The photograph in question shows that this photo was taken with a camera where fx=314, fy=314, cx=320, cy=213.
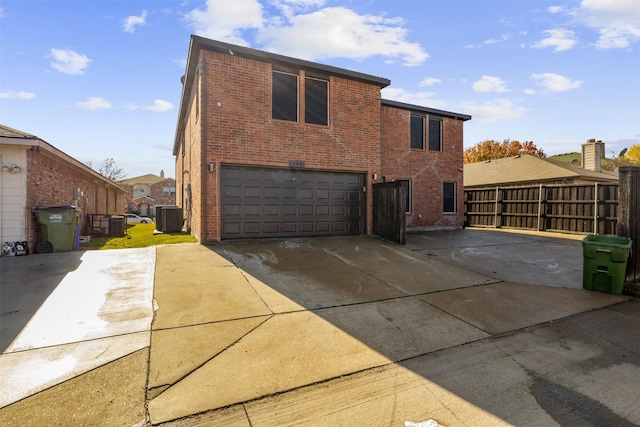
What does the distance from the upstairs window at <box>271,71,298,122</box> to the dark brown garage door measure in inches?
69.9

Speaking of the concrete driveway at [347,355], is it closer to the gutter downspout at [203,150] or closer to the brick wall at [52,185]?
the gutter downspout at [203,150]

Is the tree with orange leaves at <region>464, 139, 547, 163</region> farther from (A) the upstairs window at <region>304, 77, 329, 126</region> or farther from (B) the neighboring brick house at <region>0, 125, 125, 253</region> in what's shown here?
(B) the neighboring brick house at <region>0, 125, 125, 253</region>

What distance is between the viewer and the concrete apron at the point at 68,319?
115 inches

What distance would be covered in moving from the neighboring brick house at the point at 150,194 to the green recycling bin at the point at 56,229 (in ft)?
141

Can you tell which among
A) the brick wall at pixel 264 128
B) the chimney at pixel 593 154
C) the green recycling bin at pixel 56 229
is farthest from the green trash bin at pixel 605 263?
the chimney at pixel 593 154

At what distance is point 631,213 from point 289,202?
808 centimetres

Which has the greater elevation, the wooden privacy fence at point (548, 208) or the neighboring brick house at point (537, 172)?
the neighboring brick house at point (537, 172)

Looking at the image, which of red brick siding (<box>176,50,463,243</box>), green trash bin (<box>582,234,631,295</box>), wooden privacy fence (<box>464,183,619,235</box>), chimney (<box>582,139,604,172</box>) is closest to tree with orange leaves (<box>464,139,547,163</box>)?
chimney (<box>582,139,604,172</box>)

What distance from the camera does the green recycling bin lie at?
327 inches

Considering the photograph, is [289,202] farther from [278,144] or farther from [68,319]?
[68,319]

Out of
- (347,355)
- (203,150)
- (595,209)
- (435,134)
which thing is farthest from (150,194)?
(347,355)

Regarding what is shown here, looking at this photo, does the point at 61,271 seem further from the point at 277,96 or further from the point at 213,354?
the point at 277,96

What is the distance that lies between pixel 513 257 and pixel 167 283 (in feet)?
28.5

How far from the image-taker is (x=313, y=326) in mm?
4074
